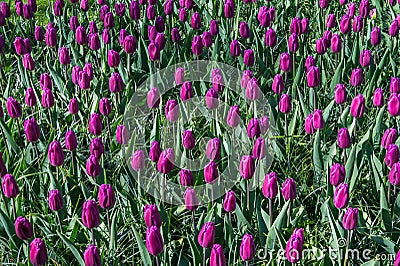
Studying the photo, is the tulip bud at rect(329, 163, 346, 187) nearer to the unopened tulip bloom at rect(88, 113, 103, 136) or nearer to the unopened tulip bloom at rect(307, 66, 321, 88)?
the unopened tulip bloom at rect(307, 66, 321, 88)

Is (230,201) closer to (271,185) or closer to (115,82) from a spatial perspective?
(271,185)

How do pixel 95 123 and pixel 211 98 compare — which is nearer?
pixel 95 123

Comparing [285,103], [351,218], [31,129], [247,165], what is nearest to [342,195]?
[351,218]

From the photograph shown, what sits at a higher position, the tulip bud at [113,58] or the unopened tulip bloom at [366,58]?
the tulip bud at [113,58]

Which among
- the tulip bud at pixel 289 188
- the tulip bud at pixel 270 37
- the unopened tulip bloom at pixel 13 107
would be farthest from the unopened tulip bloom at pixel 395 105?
the unopened tulip bloom at pixel 13 107

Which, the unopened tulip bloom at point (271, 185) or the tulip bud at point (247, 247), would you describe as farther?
the unopened tulip bloom at point (271, 185)

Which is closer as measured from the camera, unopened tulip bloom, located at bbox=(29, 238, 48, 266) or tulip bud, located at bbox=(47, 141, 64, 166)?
unopened tulip bloom, located at bbox=(29, 238, 48, 266)

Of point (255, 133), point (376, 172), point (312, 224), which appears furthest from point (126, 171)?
point (376, 172)

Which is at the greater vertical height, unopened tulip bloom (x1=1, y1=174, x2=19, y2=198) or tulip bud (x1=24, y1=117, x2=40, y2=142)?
tulip bud (x1=24, y1=117, x2=40, y2=142)

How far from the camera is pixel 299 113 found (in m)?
3.44

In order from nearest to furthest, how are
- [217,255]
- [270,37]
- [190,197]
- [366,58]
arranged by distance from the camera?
[217,255] → [190,197] → [366,58] → [270,37]

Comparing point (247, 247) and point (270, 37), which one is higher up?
point (270, 37)

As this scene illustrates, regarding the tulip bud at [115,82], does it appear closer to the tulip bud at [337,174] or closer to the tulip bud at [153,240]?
the tulip bud at [337,174]

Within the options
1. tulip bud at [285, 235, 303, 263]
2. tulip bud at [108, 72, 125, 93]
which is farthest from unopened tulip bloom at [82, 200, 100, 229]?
tulip bud at [108, 72, 125, 93]
